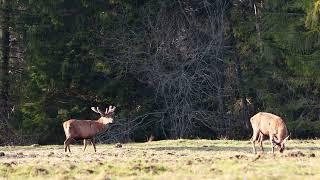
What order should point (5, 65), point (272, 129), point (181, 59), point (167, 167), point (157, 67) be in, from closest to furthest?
point (167, 167) → point (272, 129) → point (5, 65) → point (157, 67) → point (181, 59)

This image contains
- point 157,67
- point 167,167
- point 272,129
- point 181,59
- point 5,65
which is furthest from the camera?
point 181,59

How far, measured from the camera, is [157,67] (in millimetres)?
33750

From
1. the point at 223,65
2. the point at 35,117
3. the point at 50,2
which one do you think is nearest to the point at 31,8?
the point at 50,2

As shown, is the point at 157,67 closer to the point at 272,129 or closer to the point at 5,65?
the point at 5,65

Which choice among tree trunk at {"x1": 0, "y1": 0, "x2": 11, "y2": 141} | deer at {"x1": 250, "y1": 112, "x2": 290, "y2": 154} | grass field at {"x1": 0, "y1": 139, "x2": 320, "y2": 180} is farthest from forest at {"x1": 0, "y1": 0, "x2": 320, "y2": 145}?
grass field at {"x1": 0, "y1": 139, "x2": 320, "y2": 180}

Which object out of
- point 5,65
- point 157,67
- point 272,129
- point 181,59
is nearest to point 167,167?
point 272,129

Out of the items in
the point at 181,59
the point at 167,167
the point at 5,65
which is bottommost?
the point at 167,167

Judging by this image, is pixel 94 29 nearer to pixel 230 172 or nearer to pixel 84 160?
pixel 84 160

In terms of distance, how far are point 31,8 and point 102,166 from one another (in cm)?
1917

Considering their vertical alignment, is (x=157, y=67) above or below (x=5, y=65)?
below

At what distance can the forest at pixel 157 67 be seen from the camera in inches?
1284

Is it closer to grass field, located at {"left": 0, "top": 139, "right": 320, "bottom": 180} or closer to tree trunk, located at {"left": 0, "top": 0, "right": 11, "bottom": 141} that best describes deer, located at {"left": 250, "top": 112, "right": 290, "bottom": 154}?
grass field, located at {"left": 0, "top": 139, "right": 320, "bottom": 180}

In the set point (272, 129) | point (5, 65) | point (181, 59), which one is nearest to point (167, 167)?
point (272, 129)

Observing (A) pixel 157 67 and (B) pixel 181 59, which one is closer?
(A) pixel 157 67
